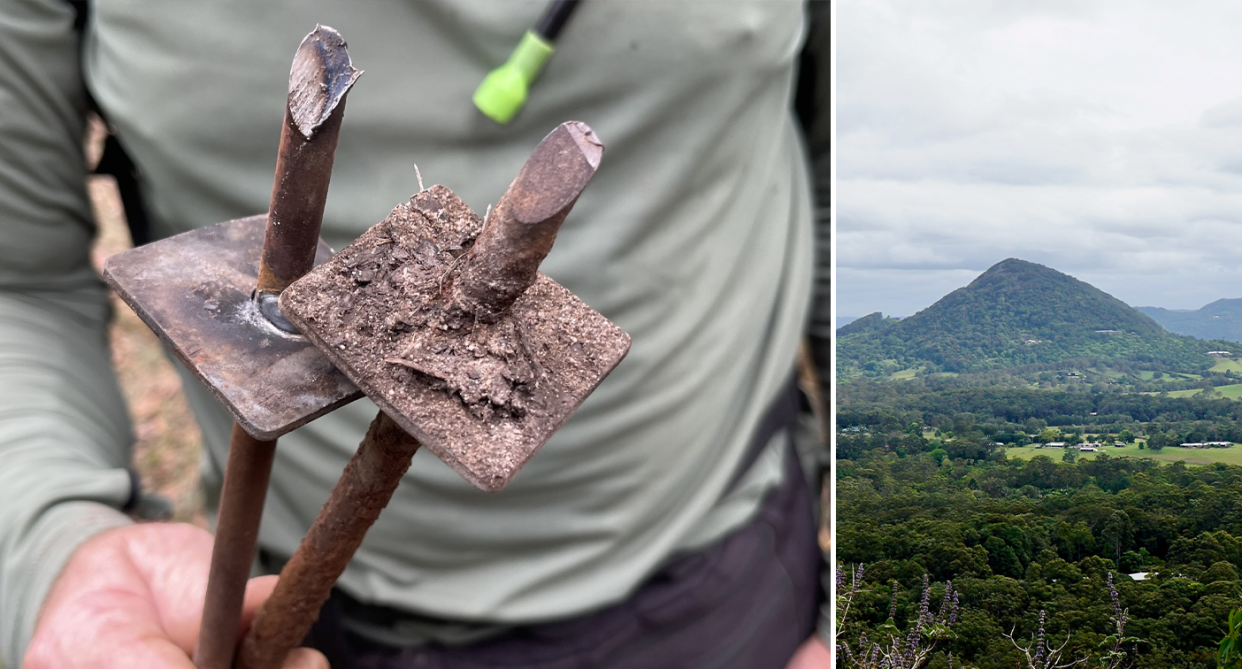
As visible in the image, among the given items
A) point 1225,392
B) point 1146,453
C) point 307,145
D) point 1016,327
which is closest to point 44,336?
point 307,145

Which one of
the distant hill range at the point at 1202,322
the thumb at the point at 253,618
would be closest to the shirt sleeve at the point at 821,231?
the thumb at the point at 253,618

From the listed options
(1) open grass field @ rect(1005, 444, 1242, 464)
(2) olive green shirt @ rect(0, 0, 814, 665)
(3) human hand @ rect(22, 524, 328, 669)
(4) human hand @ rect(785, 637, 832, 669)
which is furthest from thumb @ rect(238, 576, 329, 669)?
(1) open grass field @ rect(1005, 444, 1242, 464)

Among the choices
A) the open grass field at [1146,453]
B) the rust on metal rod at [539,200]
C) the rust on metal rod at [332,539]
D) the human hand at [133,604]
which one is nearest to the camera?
the rust on metal rod at [539,200]

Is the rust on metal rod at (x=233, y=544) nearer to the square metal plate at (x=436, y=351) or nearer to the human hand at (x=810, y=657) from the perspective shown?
the square metal plate at (x=436, y=351)

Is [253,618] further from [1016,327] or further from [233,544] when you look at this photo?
[1016,327]

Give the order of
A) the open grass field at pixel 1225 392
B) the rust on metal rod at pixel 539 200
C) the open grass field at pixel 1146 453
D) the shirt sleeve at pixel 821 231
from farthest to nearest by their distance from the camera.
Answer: the open grass field at pixel 1225 392 < the open grass field at pixel 1146 453 < the shirt sleeve at pixel 821 231 < the rust on metal rod at pixel 539 200

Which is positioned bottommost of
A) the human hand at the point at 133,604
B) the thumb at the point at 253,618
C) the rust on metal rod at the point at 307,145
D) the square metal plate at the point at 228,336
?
the human hand at the point at 133,604

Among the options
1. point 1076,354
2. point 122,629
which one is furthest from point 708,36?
point 1076,354
